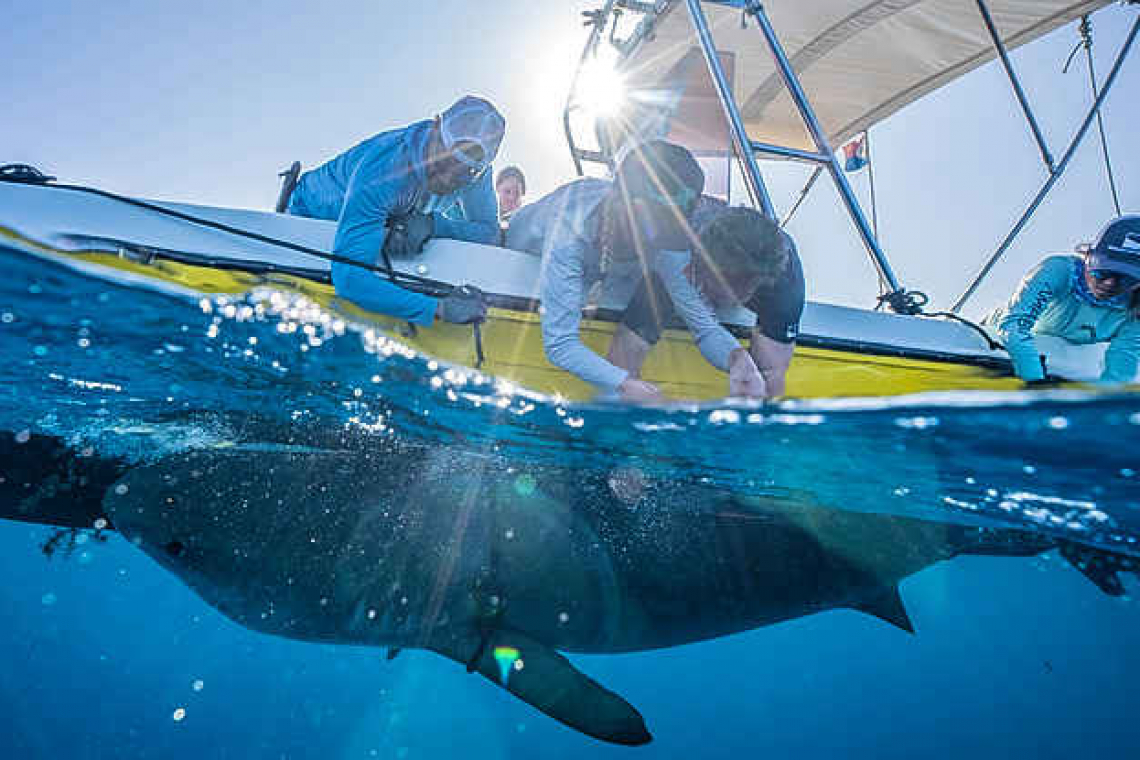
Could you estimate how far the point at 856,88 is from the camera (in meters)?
6.26

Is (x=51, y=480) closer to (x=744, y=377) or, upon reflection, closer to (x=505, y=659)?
(x=505, y=659)

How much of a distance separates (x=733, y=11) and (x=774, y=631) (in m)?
25.9

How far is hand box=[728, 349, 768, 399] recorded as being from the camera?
2881mm

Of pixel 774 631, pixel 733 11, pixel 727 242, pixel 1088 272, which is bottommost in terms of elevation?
pixel 774 631

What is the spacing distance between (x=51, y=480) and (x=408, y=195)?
5938 mm

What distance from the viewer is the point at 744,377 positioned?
2.88 metres

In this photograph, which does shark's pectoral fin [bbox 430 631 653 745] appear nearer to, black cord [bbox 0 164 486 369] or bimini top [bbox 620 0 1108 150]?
black cord [bbox 0 164 486 369]

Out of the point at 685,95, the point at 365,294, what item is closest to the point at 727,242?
the point at 365,294

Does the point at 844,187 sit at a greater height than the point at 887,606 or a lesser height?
greater

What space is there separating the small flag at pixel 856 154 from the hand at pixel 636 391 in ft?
17.1

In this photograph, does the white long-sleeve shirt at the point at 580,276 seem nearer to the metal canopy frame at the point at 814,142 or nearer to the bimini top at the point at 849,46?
the metal canopy frame at the point at 814,142

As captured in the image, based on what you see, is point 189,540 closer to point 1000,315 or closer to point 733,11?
point 1000,315

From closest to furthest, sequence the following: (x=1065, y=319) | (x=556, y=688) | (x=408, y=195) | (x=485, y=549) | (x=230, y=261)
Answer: (x=230, y=261) < (x=408, y=195) < (x=1065, y=319) < (x=556, y=688) < (x=485, y=549)

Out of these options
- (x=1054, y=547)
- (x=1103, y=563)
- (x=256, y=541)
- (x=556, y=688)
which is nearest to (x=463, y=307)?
(x=556, y=688)
